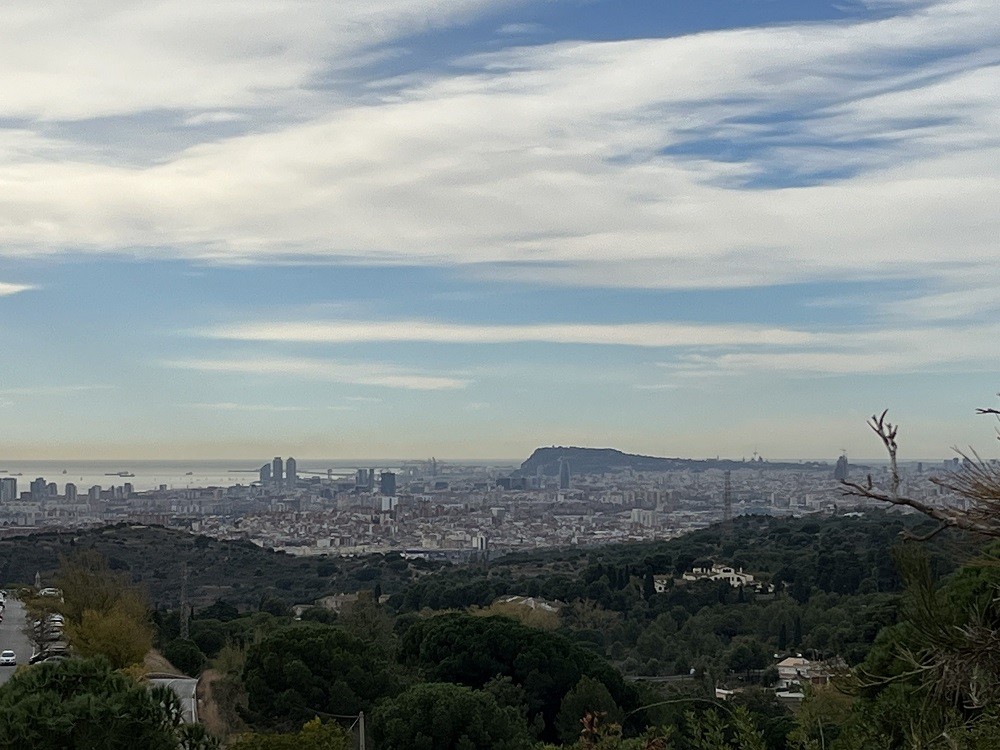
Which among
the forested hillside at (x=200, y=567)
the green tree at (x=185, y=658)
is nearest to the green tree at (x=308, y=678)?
the green tree at (x=185, y=658)

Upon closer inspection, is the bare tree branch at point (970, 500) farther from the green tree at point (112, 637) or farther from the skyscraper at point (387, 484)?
the skyscraper at point (387, 484)

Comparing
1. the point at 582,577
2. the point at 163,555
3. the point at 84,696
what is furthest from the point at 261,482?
the point at 84,696

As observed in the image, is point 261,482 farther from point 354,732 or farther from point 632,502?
point 354,732

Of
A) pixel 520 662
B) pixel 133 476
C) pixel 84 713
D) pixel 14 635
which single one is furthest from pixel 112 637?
pixel 133 476

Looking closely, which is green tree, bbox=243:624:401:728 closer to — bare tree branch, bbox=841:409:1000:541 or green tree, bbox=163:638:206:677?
green tree, bbox=163:638:206:677

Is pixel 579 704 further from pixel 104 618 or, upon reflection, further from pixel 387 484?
pixel 387 484

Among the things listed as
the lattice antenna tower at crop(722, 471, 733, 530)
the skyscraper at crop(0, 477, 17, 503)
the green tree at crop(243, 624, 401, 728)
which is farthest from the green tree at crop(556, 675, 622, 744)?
the skyscraper at crop(0, 477, 17, 503)
